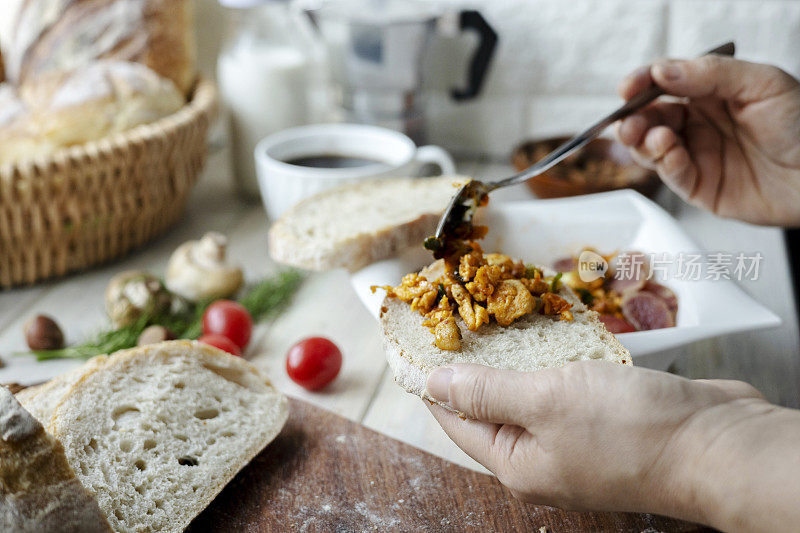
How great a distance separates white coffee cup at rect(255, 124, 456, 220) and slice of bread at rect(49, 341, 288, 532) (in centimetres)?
73

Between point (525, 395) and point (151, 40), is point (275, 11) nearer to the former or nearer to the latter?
point (151, 40)

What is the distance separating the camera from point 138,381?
4.41 feet

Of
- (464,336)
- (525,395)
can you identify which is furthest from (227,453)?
(525,395)

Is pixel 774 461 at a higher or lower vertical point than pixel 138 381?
higher

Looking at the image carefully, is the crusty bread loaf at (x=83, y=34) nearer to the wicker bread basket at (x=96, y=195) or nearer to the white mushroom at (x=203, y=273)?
the wicker bread basket at (x=96, y=195)

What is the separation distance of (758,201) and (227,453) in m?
1.46

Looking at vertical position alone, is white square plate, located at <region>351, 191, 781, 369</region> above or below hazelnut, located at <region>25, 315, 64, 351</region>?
above

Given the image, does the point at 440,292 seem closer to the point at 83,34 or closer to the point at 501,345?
the point at 501,345

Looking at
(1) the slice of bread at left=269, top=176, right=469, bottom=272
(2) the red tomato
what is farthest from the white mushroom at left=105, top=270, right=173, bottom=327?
(1) the slice of bread at left=269, top=176, right=469, bottom=272

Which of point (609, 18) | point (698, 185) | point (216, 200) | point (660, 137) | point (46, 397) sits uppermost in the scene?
point (609, 18)

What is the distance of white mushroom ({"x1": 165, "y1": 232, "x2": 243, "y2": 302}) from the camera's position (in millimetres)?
1881

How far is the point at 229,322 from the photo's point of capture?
1697mm

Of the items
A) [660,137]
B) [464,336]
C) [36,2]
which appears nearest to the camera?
[464,336]

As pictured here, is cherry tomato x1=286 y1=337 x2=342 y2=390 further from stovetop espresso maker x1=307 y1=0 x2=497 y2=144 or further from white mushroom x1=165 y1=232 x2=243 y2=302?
stovetop espresso maker x1=307 y1=0 x2=497 y2=144
